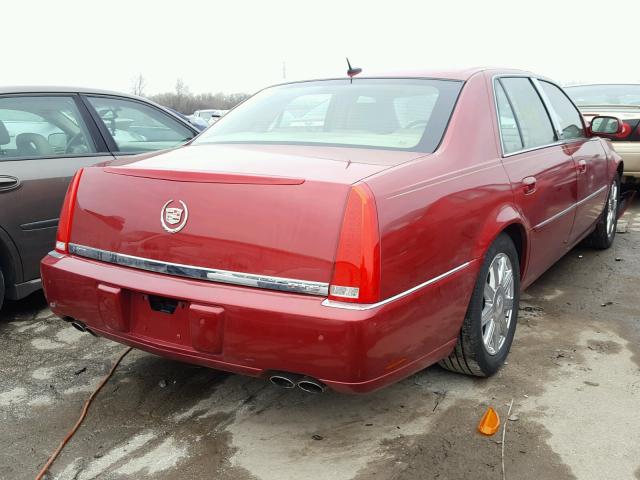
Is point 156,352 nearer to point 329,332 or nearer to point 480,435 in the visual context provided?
point 329,332

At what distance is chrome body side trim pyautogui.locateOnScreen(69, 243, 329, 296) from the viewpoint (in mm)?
2195

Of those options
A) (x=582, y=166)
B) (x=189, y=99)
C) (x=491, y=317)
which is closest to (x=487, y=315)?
(x=491, y=317)

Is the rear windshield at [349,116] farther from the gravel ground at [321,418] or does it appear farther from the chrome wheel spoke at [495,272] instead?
the gravel ground at [321,418]

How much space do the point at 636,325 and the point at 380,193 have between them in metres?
2.37

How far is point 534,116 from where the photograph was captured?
3.84 m

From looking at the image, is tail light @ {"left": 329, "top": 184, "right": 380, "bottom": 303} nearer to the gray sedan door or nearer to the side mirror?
the gray sedan door

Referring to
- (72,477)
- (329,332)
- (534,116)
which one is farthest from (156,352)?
(534,116)

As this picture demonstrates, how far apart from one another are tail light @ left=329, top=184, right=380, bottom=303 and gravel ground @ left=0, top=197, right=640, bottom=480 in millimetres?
704

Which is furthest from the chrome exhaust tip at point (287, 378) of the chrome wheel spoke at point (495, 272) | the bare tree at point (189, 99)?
the bare tree at point (189, 99)

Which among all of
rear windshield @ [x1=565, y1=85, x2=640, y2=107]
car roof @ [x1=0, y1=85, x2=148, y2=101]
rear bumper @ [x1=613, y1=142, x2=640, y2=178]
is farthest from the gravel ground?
rear windshield @ [x1=565, y1=85, x2=640, y2=107]

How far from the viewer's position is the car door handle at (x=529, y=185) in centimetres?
325

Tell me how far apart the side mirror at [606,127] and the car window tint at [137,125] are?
10.1 feet

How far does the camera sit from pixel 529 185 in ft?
10.8

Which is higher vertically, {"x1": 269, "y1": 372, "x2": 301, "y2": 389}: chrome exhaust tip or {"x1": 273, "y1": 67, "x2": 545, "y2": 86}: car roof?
{"x1": 273, "y1": 67, "x2": 545, "y2": 86}: car roof
